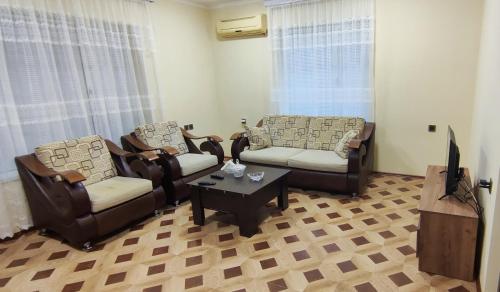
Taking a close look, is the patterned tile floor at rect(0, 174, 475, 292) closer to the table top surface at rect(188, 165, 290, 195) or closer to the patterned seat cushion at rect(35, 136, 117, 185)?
the table top surface at rect(188, 165, 290, 195)

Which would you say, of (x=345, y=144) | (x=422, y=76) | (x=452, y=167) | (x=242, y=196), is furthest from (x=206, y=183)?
(x=422, y=76)

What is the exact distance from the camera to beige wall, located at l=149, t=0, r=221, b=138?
4605 mm

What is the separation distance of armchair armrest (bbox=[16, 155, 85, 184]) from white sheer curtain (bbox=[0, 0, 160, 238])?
0.54ft

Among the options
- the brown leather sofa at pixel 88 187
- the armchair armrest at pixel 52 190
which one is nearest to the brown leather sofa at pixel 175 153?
the brown leather sofa at pixel 88 187

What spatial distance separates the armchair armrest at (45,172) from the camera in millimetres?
2818

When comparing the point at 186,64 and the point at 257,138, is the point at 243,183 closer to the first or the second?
the point at 257,138

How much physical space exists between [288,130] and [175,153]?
169cm

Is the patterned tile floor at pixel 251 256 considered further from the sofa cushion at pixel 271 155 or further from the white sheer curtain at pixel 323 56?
the white sheer curtain at pixel 323 56

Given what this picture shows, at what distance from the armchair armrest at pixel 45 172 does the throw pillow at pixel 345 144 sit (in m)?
2.75

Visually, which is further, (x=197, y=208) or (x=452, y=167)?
(x=197, y=208)

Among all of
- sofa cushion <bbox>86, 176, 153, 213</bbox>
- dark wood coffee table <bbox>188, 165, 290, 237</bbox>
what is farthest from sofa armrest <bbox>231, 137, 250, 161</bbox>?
sofa cushion <bbox>86, 176, 153, 213</bbox>

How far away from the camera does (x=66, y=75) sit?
350cm

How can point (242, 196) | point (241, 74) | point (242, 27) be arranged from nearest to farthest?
1. point (242, 196)
2. point (242, 27)
3. point (241, 74)

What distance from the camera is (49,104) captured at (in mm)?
3342
